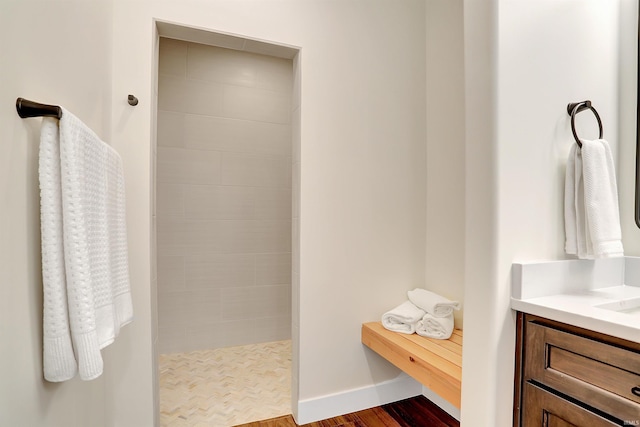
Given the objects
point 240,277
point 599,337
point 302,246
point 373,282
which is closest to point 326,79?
point 302,246

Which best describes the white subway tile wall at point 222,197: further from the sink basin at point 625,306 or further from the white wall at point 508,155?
the sink basin at point 625,306

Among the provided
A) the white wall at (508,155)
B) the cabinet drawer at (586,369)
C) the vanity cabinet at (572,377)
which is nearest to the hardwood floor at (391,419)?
the white wall at (508,155)

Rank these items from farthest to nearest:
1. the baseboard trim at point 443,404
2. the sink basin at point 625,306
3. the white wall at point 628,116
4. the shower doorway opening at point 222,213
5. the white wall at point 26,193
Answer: the shower doorway opening at point 222,213 → the baseboard trim at point 443,404 → the white wall at point 628,116 → the sink basin at point 625,306 → the white wall at point 26,193

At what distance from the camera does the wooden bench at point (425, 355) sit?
4.45 ft

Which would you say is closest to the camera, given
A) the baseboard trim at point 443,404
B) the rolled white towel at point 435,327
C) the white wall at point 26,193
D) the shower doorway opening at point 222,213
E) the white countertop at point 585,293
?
the white wall at point 26,193

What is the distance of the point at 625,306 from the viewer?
1.09m

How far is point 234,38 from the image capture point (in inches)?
65.7

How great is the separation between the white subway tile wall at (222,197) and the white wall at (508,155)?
2.02m

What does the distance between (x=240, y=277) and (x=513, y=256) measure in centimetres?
224

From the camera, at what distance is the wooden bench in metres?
1.36

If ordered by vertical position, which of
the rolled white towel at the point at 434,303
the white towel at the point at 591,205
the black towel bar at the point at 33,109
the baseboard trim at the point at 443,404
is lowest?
the baseboard trim at the point at 443,404

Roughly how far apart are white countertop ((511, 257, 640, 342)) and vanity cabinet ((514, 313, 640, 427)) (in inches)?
1.6

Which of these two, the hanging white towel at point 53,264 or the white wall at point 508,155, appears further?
the white wall at point 508,155

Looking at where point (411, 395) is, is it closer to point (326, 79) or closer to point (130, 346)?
point (130, 346)
